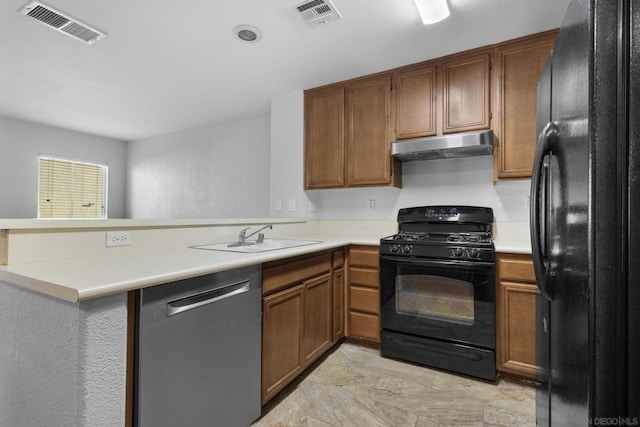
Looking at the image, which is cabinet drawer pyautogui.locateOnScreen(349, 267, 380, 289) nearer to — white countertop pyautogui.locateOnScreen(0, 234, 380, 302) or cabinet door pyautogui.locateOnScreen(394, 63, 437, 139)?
white countertop pyautogui.locateOnScreen(0, 234, 380, 302)

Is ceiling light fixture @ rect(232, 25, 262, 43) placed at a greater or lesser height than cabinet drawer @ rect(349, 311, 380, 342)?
greater

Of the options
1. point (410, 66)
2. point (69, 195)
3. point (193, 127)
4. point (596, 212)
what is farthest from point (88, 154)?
point (596, 212)

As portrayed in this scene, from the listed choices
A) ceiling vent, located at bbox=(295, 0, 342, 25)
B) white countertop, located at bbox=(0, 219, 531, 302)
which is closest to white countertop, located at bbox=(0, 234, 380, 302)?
white countertop, located at bbox=(0, 219, 531, 302)

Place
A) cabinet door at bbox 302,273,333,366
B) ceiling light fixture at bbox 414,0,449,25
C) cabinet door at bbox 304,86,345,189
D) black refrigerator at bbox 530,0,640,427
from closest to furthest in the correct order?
black refrigerator at bbox 530,0,640,427 → ceiling light fixture at bbox 414,0,449,25 → cabinet door at bbox 302,273,333,366 → cabinet door at bbox 304,86,345,189

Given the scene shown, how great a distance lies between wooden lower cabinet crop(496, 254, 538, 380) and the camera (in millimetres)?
1912

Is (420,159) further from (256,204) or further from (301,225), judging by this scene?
(256,204)

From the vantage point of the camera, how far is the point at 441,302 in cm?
211

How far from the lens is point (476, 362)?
1.99m

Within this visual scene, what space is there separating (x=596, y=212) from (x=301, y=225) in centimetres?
262

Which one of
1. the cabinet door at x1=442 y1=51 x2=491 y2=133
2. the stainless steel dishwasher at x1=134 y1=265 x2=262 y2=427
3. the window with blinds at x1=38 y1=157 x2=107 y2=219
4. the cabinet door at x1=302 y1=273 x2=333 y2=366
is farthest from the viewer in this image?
the window with blinds at x1=38 y1=157 x2=107 y2=219

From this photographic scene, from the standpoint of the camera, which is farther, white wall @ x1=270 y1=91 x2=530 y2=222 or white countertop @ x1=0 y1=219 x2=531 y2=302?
white wall @ x1=270 y1=91 x2=530 y2=222

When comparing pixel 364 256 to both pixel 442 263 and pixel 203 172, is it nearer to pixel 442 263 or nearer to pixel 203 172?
pixel 442 263

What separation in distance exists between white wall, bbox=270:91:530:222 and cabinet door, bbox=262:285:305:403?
1.45 metres

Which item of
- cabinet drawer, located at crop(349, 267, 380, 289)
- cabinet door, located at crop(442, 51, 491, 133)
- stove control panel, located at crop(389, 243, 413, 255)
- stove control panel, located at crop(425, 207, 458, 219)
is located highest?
cabinet door, located at crop(442, 51, 491, 133)
